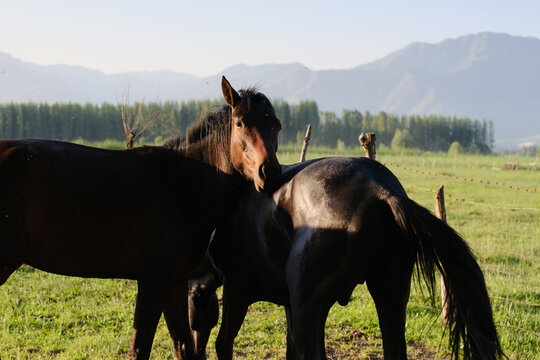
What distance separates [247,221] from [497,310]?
428 centimetres

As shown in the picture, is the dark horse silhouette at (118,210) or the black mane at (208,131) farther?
the black mane at (208,131)

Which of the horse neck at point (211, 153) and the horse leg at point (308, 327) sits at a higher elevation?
the horse neck at point (211, 153)

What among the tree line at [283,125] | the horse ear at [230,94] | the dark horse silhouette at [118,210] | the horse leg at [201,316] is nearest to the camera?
the dark horse silhouette at [118,210]

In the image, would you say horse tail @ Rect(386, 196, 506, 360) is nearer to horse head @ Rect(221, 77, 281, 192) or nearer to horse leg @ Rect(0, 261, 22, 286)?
horse head @ Rect(221, 77, 281, 192)

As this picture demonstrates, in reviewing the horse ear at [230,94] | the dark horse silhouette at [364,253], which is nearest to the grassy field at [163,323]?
the dark horse silhouette at [364,253]

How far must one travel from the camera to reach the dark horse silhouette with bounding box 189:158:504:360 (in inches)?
115

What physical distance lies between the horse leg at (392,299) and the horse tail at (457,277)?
236 mm

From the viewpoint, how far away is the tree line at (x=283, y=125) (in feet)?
248

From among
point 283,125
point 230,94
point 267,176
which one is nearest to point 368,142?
point 230,94

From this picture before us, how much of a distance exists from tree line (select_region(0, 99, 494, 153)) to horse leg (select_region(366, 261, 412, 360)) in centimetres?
4740

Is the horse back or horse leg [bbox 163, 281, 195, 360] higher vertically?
the horse back

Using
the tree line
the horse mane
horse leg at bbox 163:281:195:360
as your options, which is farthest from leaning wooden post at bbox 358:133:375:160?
the tree line

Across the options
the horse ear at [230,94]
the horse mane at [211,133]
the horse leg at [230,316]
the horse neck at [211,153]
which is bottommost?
the horse leg at [230,316]

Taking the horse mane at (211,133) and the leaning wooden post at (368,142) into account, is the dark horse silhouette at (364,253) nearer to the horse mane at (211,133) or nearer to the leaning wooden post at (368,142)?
the horse mane at (211,133)
